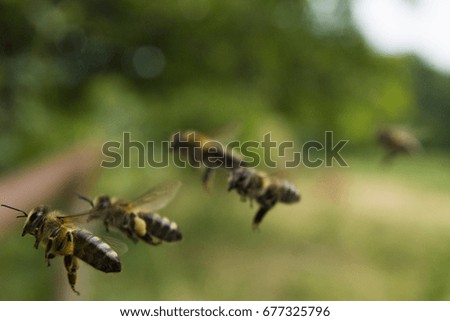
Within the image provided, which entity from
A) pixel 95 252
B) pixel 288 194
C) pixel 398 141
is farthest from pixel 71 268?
pixel 398 141

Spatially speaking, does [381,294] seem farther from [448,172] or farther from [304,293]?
[448,172]

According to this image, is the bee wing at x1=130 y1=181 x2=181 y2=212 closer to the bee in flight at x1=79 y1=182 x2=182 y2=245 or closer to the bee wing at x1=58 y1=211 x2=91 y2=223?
the bee in flight at x1=79 y1=182 x2=182 y2=245

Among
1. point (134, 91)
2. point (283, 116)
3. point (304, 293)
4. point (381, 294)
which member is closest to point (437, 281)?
point (381, 294)

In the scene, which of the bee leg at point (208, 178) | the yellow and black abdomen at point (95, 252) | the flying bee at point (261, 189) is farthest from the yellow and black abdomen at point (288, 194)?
the yellow and black abdomen at point (95, 252)

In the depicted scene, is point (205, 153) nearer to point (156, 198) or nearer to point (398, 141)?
point (156, 198)

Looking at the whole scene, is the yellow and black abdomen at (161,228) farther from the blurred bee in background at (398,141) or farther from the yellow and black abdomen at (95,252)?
the blurred bee in background at (398,141)

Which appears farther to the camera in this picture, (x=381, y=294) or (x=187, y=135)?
(x=381, y=294)
